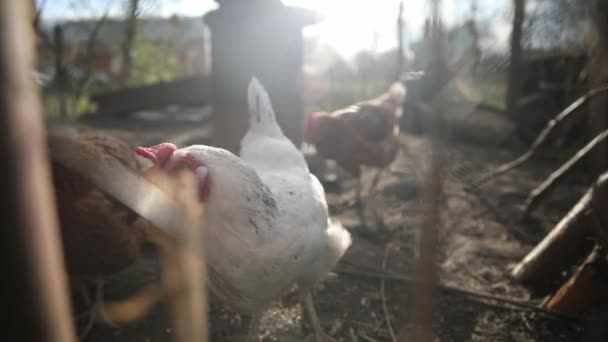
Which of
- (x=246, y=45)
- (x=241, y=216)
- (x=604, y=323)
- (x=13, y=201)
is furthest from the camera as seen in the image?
(x=246, y=45)

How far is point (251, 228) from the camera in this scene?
1645 millimetres

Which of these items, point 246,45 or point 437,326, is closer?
point 437,326

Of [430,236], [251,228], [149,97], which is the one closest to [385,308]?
[251,228]

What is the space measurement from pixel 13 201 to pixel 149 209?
529 millimetres

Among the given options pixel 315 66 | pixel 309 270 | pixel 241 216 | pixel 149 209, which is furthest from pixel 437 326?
pixel 315 66

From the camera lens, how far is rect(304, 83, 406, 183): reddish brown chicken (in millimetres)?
4402

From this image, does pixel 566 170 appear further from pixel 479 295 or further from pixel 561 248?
pixel 479 295

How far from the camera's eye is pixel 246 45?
324 centimetres

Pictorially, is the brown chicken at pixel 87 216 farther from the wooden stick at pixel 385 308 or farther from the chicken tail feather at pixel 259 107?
the wooden stick at pixel 385 308

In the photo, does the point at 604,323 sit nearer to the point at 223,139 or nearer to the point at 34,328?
the point at 34,328

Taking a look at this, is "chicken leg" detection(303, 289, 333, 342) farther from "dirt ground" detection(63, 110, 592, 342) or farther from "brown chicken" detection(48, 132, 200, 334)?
"brown chicken" detection(48, 132, 200, 334)

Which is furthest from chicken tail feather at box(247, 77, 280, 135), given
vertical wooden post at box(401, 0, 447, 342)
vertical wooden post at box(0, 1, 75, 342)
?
vertical wooden post at box(0, 1, 75, 342)

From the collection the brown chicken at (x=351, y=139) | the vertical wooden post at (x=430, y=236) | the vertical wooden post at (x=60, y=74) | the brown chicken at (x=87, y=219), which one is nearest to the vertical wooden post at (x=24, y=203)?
the vertical wooden post at (x=430, y=236)

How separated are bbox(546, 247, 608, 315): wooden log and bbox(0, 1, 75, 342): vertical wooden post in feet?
8.37
